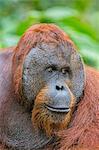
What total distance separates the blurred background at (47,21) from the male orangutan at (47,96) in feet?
5.78

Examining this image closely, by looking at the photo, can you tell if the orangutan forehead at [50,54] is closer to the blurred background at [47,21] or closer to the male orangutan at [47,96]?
the male orangutan at [47,96]

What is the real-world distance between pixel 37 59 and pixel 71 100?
14.1 inches

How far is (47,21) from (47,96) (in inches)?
108

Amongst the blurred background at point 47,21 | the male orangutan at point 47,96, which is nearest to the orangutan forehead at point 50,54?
the male orangutan at point 47,96

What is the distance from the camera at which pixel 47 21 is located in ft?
23.3

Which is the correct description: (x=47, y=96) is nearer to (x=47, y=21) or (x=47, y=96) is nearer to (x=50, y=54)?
(x=50, y=54)

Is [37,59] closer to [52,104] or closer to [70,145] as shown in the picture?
[52,104]

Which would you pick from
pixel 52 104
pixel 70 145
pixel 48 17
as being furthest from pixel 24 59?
pixel 48 17

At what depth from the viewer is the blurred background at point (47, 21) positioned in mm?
6656

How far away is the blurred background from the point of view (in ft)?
21.8

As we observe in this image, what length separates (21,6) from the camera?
28.1 ft

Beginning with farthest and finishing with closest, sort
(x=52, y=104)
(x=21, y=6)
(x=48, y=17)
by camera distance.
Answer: (x=21, y=6) → (x=48, y=17) → (x=52, y=104)

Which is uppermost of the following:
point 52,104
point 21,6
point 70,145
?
point 21,6

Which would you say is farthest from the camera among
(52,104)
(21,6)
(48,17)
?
(21,6)
